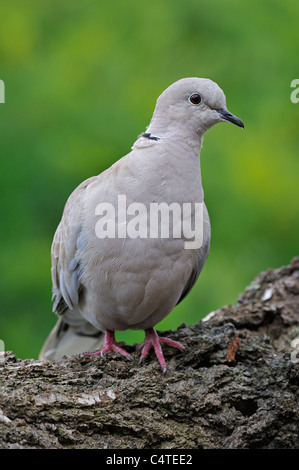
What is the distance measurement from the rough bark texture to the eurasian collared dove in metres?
0.16

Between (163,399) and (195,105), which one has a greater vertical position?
(195,105)

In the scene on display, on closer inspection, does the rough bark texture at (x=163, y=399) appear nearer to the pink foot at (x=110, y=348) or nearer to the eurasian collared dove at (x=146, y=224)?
the pink foot at (x=110, y=348)

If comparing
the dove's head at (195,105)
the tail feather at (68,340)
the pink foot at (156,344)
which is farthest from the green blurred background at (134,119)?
the dove's head at (195,105)

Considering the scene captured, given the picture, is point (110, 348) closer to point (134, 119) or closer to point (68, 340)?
point (68, 340)

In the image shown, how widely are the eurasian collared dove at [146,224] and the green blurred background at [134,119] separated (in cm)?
200

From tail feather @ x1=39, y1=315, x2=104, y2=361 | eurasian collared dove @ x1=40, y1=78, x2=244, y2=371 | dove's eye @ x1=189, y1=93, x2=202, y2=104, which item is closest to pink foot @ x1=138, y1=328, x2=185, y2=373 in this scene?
eurasian collared dove @ x1=40, y1=78, x2=244, y2=371

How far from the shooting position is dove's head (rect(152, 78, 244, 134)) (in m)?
3.23

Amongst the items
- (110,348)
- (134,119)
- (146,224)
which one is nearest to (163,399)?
(110,348)

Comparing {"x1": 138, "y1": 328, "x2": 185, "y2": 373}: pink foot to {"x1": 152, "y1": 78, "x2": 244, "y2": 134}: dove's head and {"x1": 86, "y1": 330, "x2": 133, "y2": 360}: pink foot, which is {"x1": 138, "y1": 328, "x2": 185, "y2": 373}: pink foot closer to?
{"x1": 86, "y1": 330, "x2": 133, "y2": 360}: pink foot

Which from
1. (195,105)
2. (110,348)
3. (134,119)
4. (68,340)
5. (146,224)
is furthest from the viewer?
(134,119)

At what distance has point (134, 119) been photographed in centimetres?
604

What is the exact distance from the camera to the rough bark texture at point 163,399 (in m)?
2.69

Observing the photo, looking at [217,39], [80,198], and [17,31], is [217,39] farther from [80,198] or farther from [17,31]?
[80,198]

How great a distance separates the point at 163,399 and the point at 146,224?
2.39 ft
